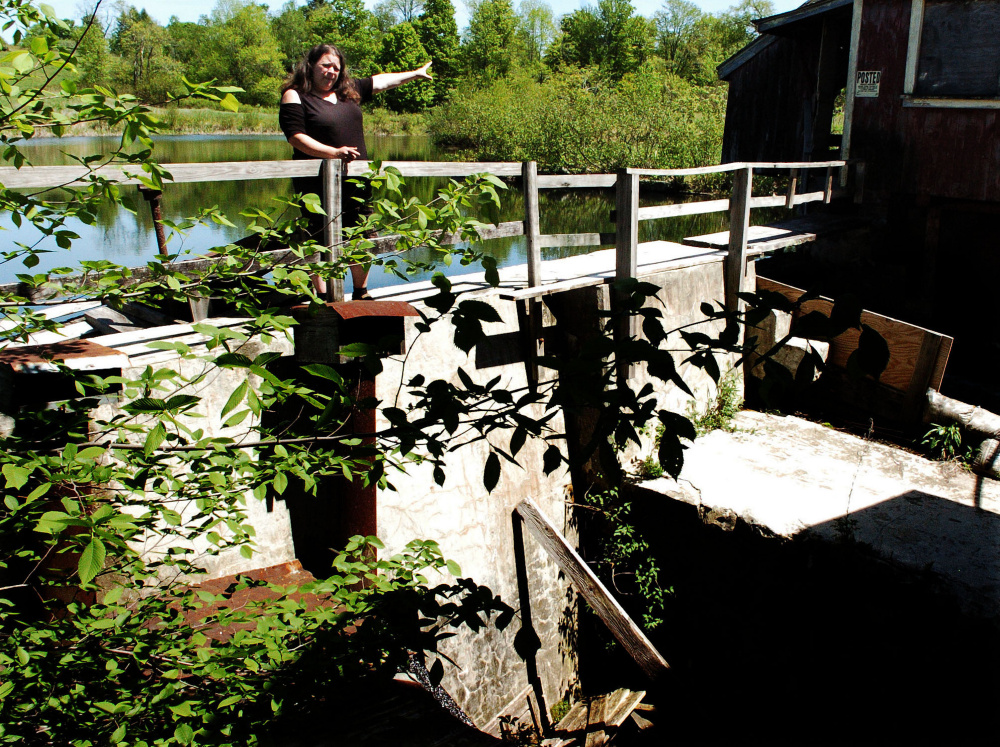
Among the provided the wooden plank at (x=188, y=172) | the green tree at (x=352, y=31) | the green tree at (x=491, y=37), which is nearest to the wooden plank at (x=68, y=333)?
the wooden plank at (x=188, y=172)

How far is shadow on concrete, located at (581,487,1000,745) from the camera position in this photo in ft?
14.8

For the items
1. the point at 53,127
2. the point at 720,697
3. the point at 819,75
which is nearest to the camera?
the point at 53,127

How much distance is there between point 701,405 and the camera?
667cm

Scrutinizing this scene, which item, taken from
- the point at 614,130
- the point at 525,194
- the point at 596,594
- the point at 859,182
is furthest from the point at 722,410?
the point at 614,130

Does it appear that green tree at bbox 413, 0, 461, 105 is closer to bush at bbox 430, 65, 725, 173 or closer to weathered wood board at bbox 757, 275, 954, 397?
bush at bbox 430, 65, 725, 173

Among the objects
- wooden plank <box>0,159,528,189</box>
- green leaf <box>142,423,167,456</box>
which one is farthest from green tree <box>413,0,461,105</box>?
green leaf <box>142,423,167,456</box>

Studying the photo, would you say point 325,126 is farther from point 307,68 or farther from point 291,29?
point 291,29

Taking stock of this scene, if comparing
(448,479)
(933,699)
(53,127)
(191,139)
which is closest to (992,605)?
(933,699)

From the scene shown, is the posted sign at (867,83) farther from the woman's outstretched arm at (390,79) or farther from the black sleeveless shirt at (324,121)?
the black sleeveless shirt at (324,121)

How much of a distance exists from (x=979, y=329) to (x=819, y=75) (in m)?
3.99

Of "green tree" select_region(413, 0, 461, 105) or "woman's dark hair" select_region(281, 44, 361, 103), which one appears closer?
"woman's dark hair" select_region(281, 44, 361, 103)

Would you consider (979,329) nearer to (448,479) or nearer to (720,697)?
(720,697)

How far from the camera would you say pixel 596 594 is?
5.28 metres

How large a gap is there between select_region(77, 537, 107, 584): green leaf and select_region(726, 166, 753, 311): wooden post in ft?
18.9
